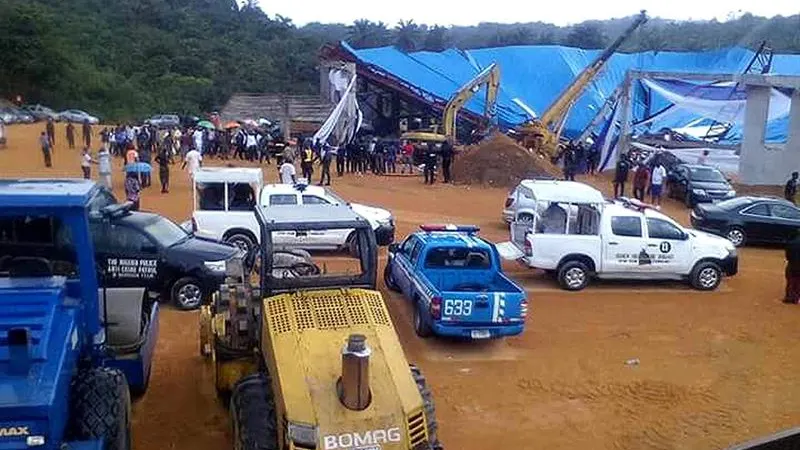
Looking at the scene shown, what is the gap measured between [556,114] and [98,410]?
106 ft

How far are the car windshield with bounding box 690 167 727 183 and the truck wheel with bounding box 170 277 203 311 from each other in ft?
62.3

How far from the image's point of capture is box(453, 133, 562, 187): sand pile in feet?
101

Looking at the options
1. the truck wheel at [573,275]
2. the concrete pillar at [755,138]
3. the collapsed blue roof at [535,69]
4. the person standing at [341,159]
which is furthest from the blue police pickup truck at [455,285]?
the collapsed blue roof at [535,69]

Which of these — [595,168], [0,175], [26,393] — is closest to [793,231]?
[595,168]

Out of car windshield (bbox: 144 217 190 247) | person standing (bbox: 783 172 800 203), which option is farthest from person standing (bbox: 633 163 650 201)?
car windshield (bbox: 144 217 190 247)

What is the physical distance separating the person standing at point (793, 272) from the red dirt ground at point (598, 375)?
0.30 meters

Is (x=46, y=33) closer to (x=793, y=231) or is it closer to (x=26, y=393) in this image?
(x=793, y=231)

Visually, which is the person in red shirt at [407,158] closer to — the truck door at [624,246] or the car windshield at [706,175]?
the car windshield at [706,175]

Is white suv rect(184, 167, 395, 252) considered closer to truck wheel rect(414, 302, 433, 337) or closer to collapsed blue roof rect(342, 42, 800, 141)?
truck wheel rect(414, 302, 433, 337)

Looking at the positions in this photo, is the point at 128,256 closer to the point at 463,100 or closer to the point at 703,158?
the point at 463,100

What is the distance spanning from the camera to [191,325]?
40.3ft

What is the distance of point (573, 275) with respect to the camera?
50.3 feet

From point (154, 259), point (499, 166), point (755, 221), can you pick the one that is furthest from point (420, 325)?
point (499, 166)

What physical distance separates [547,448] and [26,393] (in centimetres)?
530
